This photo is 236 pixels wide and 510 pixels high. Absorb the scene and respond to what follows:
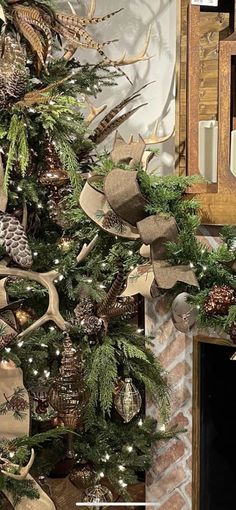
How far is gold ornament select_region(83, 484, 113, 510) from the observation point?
196 centimetres

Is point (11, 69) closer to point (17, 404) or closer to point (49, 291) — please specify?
point (49, 291)

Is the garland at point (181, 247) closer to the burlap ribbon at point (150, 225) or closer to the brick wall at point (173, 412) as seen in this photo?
the burlap ribbon at point (150, 225)

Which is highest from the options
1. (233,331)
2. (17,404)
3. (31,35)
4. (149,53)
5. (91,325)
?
(31,35)

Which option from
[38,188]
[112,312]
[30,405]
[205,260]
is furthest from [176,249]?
[30,405]

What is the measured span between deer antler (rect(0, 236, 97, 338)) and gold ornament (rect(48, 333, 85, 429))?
7 cm

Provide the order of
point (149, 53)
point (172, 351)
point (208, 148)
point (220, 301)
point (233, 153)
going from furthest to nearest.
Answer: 1. point (149, 53)
2. point (172, 351)
3. point (208, 148)
4. point (233, 153)
5. point (220, 301)

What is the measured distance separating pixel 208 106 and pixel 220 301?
62 cm

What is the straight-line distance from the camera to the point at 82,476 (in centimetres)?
197

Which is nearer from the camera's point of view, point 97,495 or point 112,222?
point 112,222

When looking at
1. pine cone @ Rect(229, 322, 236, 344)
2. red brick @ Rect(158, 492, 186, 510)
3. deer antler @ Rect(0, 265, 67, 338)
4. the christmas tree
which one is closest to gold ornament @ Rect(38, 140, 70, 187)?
the christmas tree

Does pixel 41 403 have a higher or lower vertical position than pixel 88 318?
lower

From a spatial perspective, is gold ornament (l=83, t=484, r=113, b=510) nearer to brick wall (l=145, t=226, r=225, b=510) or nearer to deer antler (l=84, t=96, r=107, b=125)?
brick wall (l=145, t=226, r=225, b=510)

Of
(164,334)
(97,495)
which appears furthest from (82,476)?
(164,334)

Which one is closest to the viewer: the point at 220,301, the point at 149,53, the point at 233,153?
the point at 220,301
